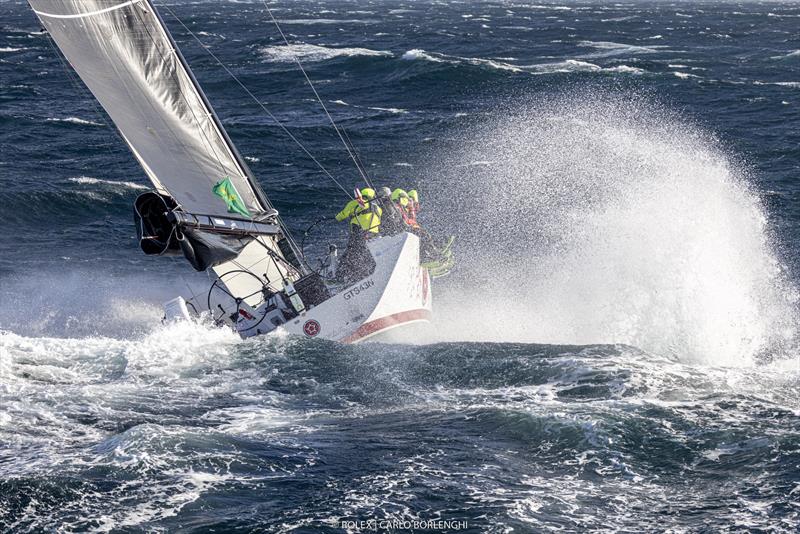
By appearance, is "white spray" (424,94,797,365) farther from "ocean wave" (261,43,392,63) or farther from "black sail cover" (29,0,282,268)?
"ocean wave" (261,43,392,63)

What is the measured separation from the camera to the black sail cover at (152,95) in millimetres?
17594

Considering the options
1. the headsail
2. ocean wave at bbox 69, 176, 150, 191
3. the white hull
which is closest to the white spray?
the white hull

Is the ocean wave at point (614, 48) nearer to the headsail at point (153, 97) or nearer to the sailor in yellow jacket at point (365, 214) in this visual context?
the sailor in yellow jacket at point (365, 214)

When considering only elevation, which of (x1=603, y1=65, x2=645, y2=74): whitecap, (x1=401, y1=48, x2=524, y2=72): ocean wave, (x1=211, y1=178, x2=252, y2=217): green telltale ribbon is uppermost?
(x1=401, y1=48, x2=524, y2=72): ocean wave

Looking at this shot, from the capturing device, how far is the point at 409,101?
44938 mm

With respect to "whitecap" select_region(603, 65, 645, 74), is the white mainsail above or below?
below

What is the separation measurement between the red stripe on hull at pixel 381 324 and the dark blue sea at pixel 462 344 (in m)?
0.30

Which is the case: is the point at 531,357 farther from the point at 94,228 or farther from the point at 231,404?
the point at 94,228

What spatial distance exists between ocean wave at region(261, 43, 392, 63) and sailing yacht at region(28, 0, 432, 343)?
3966cm

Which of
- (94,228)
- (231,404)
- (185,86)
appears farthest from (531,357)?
(94,228)

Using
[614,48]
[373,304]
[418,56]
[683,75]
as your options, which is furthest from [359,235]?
[614,48]

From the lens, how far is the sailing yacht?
17297 mm

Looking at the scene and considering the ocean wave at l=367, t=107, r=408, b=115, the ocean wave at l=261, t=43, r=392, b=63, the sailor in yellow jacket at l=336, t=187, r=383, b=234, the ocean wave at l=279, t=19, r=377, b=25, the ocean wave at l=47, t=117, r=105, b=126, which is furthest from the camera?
the ocean wave at l=279, t=19, r=377, b=25

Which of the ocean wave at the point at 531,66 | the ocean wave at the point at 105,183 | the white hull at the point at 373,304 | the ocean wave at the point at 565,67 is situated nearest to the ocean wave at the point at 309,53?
the ocean wave at the point at 531,66
